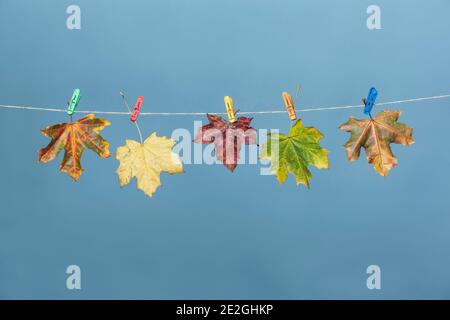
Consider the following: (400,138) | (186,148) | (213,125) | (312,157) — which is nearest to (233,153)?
(213,125)

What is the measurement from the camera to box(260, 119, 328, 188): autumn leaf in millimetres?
1295

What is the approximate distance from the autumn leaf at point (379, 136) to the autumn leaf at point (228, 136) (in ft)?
0.89

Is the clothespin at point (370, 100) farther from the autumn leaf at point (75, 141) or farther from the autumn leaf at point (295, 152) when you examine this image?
the autumn leaf at point (75, 141)

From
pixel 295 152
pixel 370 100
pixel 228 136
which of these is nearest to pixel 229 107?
pixel 228 136

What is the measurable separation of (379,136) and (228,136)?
43cm

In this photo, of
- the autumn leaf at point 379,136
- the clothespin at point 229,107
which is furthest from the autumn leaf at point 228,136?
the autumn leaf at point 379,136

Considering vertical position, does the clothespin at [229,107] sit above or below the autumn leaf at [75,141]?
above

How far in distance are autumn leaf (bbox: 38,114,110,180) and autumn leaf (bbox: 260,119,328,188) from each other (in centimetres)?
47

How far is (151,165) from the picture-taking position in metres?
1.31

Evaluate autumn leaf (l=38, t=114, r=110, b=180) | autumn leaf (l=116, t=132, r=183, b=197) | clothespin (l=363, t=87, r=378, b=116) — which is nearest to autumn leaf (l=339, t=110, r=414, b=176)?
clothespin (l=363, t=87, r=378, b=116)

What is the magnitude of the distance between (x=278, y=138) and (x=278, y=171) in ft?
0.31

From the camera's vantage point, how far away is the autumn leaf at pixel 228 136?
131 cm

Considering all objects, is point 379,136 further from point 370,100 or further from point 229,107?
point 229,107

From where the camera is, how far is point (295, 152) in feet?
4.31
